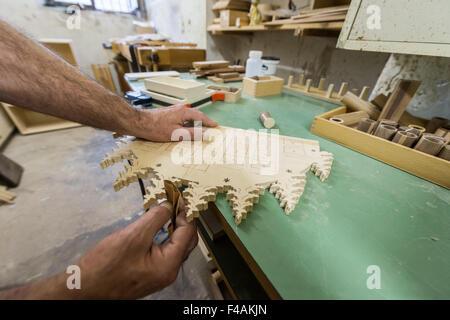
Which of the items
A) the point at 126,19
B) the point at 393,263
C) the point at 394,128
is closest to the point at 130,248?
the point at 393,263

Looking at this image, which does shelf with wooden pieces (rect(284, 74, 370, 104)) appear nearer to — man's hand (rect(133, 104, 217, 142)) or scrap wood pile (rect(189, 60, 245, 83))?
scrap wood pile (rect(189, 60, 245, 83))

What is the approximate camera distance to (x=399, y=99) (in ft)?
2.44

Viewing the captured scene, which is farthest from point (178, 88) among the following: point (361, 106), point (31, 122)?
point (31, 122)

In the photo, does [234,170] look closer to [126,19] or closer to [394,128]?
[394,128]

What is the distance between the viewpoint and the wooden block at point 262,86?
48.1 inches

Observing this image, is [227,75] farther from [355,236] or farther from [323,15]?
[355,236]

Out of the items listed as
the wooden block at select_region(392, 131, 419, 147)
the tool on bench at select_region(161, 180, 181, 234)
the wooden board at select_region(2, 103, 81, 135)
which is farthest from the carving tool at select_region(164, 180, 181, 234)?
the wooden board at select_region(2, 103, 81, 135)

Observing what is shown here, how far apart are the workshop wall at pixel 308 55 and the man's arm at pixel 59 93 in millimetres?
1593

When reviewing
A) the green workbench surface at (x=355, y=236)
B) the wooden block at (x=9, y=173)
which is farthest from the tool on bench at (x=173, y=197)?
the wooden block at (x=9, y=173)

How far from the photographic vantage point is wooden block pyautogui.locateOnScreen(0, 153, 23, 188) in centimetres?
158

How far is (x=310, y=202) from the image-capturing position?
459 mm

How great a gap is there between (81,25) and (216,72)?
320 centimetres

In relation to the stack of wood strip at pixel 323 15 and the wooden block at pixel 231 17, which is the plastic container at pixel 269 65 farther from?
the wooden block at pixel 231 17
